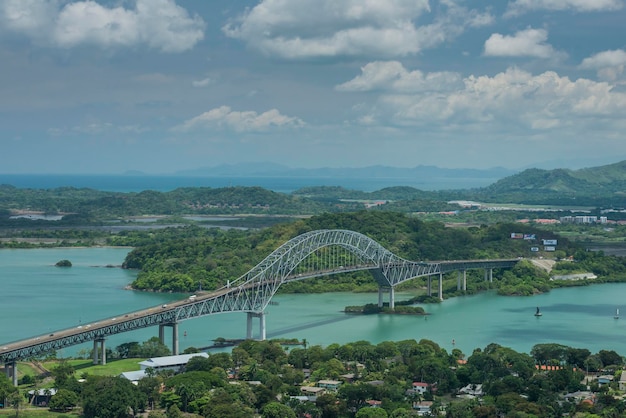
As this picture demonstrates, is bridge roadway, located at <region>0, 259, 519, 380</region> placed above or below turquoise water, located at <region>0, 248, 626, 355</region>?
above

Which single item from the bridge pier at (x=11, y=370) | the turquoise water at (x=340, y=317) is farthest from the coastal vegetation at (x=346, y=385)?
the turquoise water at (x=340, y=317)

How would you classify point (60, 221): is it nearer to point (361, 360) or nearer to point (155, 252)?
point (155, 252)

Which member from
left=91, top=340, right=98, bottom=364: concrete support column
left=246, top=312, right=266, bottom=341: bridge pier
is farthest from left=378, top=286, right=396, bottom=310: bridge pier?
left=91, top=340, right=98, bottom=364: concrete support column

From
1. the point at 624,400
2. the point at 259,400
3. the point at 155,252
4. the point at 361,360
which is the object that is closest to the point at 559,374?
the point at 624,400

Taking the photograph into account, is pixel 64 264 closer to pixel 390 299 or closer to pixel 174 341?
pixel 390 299

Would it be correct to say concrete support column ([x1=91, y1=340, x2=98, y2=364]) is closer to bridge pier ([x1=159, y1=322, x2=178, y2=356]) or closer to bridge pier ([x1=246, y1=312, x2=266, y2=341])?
bridge pier ([x1=159, y1=322, x2=178, y2=356])
